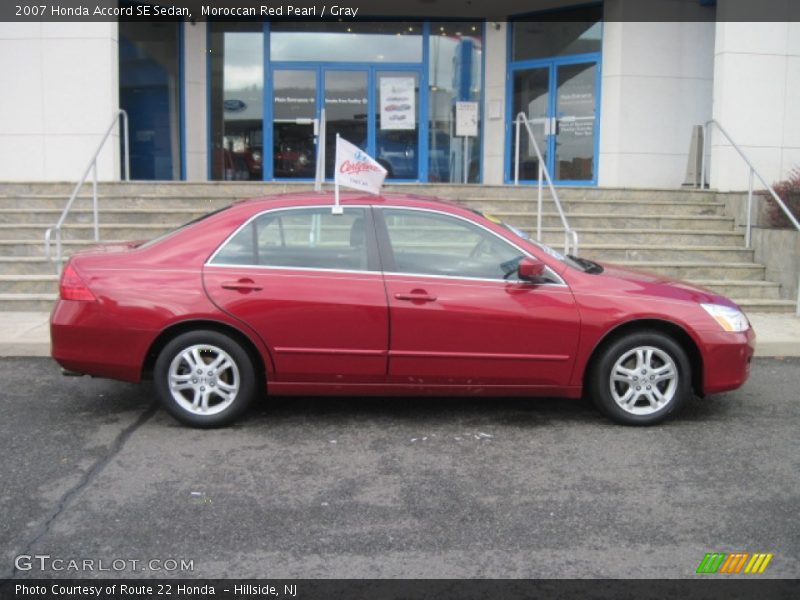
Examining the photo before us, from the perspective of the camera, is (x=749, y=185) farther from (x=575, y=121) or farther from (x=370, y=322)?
(x=370, y=322)

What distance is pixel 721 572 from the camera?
3646 mm

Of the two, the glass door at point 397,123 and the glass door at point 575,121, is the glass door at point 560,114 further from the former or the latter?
the glass door at point 397,123

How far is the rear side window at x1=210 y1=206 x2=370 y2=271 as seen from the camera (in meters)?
5.60

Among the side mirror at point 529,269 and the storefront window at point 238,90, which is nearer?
the side mirror at point 529,269

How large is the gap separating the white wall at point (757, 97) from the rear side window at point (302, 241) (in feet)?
28.1

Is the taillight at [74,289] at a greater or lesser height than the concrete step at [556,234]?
lesser

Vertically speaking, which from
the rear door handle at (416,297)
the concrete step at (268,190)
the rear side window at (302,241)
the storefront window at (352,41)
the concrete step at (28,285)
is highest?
the storefront window at (352,41)

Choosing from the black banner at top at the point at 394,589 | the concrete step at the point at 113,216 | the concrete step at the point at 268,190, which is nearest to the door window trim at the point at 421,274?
the black banner at top at the point at 394,589

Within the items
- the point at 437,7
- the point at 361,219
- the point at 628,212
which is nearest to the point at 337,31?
the point at 437,7

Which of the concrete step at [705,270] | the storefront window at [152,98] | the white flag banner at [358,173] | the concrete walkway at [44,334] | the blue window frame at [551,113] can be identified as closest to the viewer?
the white flag banner at [358,173]

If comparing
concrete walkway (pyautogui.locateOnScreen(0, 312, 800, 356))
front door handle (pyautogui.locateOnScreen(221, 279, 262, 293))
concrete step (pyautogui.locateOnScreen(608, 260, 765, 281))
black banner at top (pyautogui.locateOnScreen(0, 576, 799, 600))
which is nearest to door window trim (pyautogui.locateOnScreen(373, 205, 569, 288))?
front door handle (pyautogui.locateOnScreen(221, 279, 262, 293))

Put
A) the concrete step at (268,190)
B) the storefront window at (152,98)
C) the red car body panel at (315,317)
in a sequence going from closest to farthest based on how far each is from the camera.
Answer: the red car body panel at (315,317) → the concrete step at (268,190) → the storefront window at (152,98)

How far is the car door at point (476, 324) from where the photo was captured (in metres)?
5.47

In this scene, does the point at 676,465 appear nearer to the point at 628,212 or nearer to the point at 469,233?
the point at 469,233
